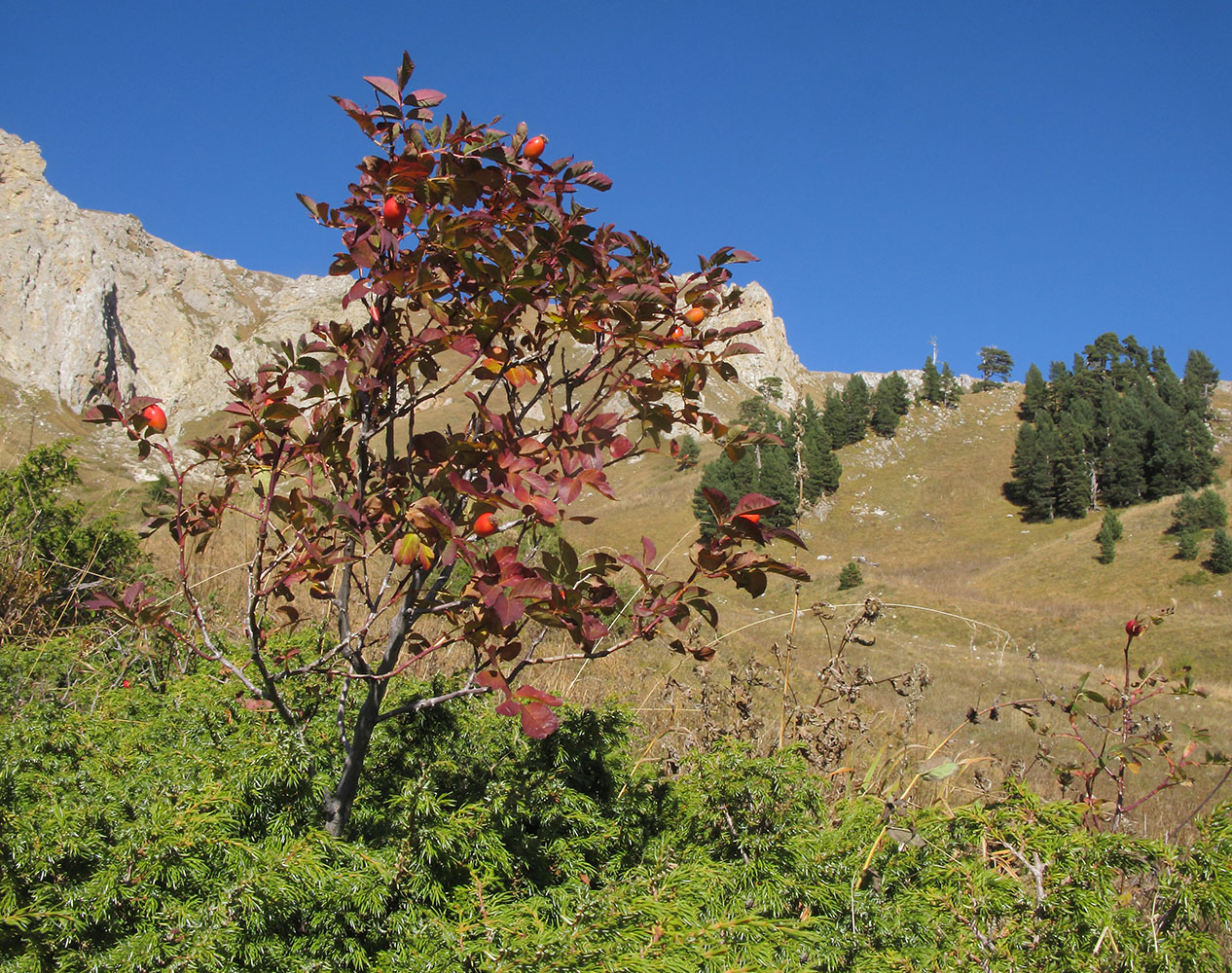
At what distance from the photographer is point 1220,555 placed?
32.1 m

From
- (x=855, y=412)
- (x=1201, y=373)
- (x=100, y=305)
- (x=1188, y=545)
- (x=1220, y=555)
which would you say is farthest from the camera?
(x=1201, y=373)

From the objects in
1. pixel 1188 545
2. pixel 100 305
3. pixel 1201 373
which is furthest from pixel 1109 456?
pixel 100 305

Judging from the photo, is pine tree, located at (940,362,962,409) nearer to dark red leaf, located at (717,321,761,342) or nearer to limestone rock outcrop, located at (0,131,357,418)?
limestone rock outcrop, located at (0,131,357,418)

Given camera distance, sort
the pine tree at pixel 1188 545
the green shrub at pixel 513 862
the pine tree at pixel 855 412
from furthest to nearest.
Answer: the pine tree at pixel 855 412, the pine tree at pixel 1188 545, the green shrub at pixel 513 862

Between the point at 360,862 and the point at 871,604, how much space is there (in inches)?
71.6

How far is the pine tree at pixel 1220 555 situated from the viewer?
31.8 metres

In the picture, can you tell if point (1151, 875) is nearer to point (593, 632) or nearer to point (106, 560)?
point (593, 632)

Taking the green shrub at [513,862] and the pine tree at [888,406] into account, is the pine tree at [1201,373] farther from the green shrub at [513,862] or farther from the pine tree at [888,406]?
the green shrub at [513,862]

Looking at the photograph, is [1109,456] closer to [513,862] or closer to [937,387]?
[937,387]

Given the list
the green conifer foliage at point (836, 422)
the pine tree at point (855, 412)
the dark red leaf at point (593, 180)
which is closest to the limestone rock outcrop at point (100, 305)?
the green conifer foliage at point (836, 422)

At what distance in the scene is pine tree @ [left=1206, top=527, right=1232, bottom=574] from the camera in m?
31.8

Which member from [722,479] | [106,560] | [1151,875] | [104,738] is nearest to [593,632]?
[104,738]

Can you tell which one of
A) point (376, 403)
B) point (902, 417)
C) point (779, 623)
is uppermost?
point (902, 417)

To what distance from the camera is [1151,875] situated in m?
1.94
